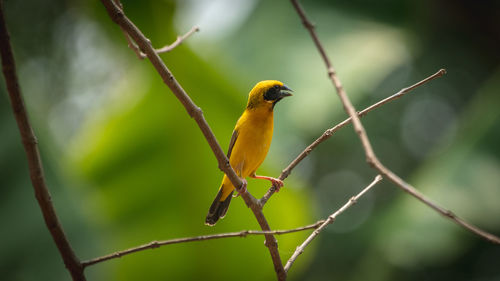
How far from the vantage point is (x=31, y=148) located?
178 centimetres

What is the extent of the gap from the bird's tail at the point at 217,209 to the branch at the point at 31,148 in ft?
6.32

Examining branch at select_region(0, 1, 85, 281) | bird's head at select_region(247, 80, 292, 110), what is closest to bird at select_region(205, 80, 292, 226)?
bird's head at select_region(247, 80, 292, 110)

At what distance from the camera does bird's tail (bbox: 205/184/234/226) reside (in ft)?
12.3

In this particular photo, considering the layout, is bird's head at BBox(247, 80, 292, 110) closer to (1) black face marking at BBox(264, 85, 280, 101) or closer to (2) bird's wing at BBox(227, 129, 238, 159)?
(1) black face marking at BBox(264, 85, 280, 101)

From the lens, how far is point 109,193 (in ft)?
12.9

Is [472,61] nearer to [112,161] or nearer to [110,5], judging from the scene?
[112,161]

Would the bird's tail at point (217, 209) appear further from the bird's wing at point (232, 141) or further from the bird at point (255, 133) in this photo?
the bird's wing at point (232, 141)

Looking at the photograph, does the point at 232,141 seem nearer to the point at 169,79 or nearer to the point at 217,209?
the point at 217,209

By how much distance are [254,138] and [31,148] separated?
7.24 ft

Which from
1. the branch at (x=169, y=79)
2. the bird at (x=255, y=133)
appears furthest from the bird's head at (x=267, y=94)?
the branch at (x=169, y=79)

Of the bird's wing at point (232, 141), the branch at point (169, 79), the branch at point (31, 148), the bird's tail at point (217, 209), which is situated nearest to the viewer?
the branch at point (31, 148)

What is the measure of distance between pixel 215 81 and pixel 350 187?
6.87 m

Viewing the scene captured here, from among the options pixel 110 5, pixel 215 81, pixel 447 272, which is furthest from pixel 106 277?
pixel 447 272

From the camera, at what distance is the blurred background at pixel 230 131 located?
3.80 m
